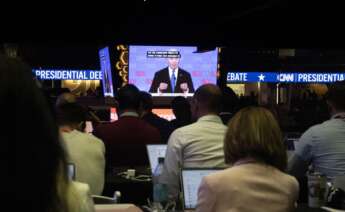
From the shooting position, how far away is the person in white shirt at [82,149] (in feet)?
14.1

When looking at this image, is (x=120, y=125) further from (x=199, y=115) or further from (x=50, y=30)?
(x=50, y=30)

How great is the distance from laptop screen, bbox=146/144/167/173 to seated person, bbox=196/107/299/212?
80.8 inches

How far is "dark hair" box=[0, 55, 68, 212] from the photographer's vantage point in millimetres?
843

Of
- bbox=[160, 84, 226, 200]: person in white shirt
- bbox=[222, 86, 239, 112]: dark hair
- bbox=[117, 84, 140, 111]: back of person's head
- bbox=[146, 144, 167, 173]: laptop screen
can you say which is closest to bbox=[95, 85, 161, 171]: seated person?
bbox=[117, 84, 140, 111]: back of person's head

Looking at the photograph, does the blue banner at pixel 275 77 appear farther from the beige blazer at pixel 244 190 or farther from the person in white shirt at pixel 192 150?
the beige blazer at pixel 244 190

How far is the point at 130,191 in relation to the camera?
4883 millimetres

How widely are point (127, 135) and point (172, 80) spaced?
13.9 feet

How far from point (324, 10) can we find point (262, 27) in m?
1.29

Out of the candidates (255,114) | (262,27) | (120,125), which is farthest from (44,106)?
(262,27)

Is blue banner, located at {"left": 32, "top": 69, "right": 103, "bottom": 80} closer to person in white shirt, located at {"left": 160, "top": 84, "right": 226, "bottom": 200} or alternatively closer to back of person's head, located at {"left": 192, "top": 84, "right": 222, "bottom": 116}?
back of person's head, located at {"left": 192, "top": 84, "right": 222, "bottom": 116}

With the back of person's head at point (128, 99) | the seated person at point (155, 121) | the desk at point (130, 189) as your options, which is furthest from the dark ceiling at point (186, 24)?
the desk at point (130, 189)

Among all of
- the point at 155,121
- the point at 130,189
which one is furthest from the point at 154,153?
the point at 155,121

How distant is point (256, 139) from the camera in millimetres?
2539

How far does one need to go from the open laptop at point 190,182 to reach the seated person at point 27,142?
2.45 m
